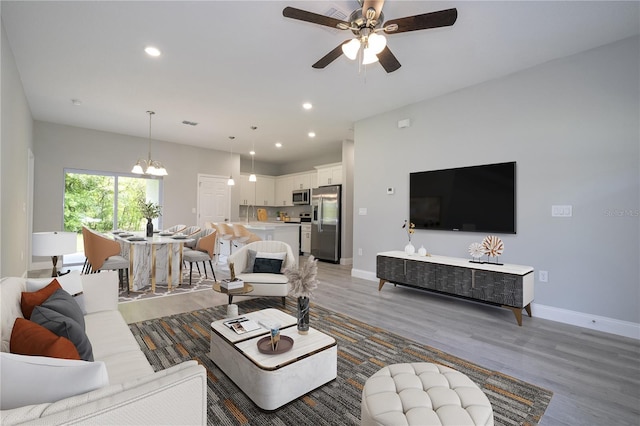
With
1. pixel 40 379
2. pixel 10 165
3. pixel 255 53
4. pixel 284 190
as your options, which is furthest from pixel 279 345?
pixel 284 190

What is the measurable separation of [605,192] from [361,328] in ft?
9.65

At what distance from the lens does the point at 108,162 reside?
673 centimetres

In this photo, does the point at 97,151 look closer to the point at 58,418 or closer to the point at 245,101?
the point at 245,101

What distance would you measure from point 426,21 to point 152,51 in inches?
114

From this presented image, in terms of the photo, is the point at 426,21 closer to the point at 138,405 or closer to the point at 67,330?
the point at 138,405

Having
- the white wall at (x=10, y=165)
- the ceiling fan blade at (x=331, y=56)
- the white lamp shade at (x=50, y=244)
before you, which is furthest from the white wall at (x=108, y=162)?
the ceiling fan blade at (x=331, y=56)

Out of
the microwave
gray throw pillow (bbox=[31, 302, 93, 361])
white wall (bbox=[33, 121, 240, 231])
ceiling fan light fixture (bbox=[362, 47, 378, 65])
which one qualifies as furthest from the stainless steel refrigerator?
gray throw pillow (bbox=[31, 302, 93, 361])

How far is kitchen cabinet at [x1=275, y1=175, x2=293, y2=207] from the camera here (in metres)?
9.50

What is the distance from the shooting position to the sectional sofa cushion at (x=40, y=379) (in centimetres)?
90

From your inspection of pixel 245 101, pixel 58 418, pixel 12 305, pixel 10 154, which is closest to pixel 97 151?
pixel 10 154

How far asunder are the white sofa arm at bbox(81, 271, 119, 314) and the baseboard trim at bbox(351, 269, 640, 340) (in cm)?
443

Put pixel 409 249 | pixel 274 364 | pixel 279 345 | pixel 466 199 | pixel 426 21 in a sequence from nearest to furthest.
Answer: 1. pixel 274 364
2. pixel 279 345
3. pixel 426 21
4. pixel 466 199
5. pixel 409 249

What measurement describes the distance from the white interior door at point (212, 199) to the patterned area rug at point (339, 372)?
5118 millimetres

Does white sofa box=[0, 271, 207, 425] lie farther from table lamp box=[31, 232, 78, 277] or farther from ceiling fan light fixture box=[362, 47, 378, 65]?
ceiling fan light fixture box=[362, 47, 378, 65]
